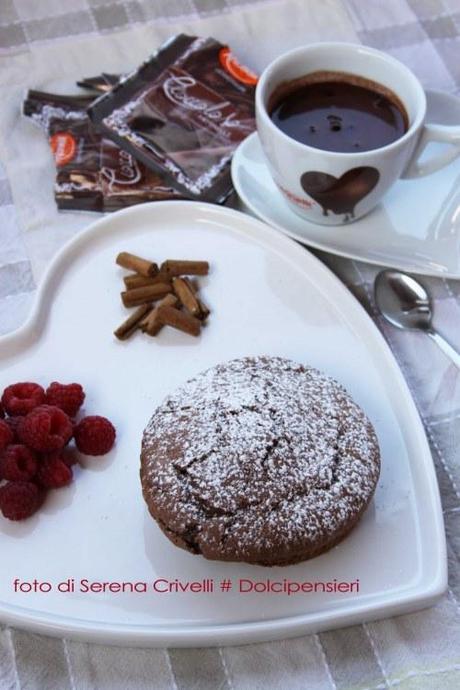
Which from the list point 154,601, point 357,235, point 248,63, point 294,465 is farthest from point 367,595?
point 248,63

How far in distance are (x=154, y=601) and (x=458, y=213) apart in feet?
3.42

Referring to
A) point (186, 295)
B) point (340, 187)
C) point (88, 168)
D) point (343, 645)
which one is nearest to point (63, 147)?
point (88, 168)

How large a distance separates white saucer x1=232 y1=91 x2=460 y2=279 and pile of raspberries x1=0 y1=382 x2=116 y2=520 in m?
0.61

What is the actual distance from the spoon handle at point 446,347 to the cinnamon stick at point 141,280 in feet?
1.79

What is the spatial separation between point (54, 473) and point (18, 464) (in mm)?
60

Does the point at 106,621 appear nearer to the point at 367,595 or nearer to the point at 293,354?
the point at 367,595

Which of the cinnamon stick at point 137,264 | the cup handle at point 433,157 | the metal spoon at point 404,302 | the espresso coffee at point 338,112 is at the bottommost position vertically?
the metal spoon at point 404,302

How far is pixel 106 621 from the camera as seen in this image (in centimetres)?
121

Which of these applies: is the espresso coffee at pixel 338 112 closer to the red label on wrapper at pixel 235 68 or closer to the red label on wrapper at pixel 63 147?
the red label on wrapper at pixel 235 68

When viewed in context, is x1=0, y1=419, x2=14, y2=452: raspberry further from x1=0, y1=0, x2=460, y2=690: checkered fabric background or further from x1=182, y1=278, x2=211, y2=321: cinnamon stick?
x1=182, y1=278, x2=211, y2=321: cinnamon stick

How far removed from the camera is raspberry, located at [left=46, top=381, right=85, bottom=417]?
4.57 feet

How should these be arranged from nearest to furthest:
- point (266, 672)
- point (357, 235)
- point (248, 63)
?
1. point (266, 672)
2. point (357, 235)
3. point (248, 63)

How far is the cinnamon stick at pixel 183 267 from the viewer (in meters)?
1.62

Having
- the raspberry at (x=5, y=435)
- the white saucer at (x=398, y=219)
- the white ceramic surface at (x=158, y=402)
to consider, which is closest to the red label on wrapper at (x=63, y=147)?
the white ceramic surface at (x=158, y=402)
